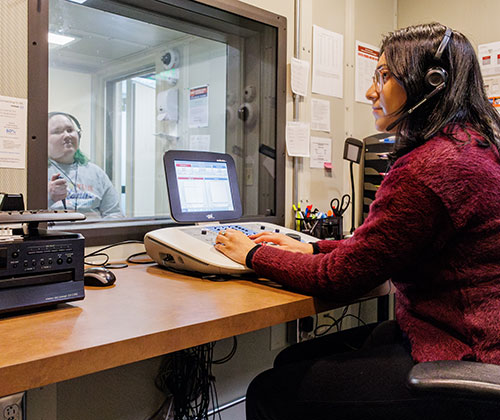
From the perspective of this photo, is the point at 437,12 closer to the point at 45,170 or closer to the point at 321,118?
the point at 321,118

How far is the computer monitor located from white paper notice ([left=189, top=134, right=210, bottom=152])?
0.41m

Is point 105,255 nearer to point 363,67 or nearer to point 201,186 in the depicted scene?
point 201,186

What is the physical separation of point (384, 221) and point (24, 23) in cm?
105

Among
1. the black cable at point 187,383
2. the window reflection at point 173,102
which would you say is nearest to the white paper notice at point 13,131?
the window reflection at point 173,102

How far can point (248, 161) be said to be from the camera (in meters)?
1.96

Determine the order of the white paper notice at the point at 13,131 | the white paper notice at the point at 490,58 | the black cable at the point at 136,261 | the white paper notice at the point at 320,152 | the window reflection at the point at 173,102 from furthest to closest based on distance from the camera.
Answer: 1. the white paper notice at the point at 490,58
2. the white paper notice at the point at 320,152
3. the window reflection at the point at 173,102
4. the black cable at the point at 136,261
5. the white paper notice at the point at 13,131

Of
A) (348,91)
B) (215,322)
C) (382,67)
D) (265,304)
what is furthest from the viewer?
(348,91)

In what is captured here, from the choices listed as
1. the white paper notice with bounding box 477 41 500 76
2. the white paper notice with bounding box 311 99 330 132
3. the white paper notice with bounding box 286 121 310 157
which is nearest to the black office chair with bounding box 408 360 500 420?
the white paper notice with bounding box 286 121 310 157

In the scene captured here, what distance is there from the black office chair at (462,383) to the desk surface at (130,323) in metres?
0.31

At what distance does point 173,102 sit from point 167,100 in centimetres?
3

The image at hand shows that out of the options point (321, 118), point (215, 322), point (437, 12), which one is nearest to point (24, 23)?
point (215, 322)

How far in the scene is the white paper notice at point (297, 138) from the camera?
1.92 meters

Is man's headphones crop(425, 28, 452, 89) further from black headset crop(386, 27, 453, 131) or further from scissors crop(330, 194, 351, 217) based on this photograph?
scissors crop(330, 194, 351, 217)

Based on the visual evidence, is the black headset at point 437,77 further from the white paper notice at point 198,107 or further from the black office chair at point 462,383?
the white paper notice at point 198,107
